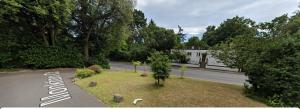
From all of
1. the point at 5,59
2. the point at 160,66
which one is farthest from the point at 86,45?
the point at 160,66

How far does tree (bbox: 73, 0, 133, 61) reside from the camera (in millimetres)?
19812

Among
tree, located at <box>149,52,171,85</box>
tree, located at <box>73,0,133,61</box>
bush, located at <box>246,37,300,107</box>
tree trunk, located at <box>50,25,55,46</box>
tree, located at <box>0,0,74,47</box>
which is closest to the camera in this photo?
bush, located at <box>246,37,300,107</box>

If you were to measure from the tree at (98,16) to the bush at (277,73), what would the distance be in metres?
14.4

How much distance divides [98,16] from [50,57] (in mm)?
5879

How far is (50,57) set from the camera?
18.3 m

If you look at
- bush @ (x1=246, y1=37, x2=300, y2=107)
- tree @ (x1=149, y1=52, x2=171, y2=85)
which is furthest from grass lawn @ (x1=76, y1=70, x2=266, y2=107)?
bush @ (x1=246, y1=37, x2=300, y2=107)

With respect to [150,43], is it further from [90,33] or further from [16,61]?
[16,61]

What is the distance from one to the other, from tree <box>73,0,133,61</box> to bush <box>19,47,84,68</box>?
52.1 inches

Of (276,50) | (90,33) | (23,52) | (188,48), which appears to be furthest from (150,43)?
(276,50)

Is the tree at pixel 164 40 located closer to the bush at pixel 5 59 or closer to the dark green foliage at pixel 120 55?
the dark green foliage at pixel 120 55

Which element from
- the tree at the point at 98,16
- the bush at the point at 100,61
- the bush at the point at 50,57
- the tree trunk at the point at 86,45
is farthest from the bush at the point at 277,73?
the tree trunk at the point at 86,45

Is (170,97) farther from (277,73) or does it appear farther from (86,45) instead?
(86,45)

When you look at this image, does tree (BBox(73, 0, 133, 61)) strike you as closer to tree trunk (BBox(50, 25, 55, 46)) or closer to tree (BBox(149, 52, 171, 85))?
tree trunk (BBox(50, 25, 55, 46))

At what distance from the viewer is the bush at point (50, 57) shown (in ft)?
57.0
